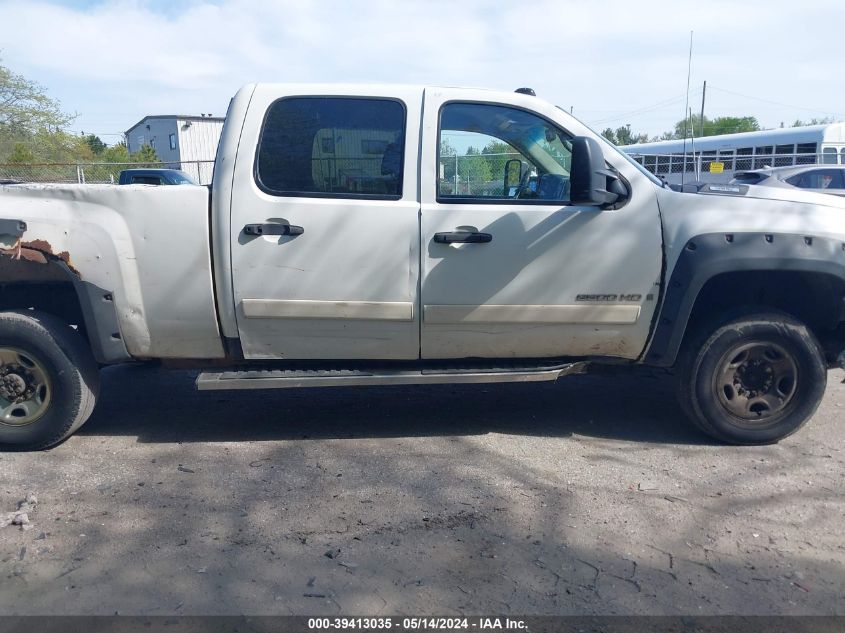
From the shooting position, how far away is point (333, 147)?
4.09 m

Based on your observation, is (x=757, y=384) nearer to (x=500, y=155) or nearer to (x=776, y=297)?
(x=776, y=297)

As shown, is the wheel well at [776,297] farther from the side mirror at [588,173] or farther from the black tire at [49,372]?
the black tire at [49,372]

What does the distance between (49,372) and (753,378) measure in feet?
13.7

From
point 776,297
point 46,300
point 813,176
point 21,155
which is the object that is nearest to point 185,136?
point 21,155

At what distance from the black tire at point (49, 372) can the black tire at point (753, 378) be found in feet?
11.7

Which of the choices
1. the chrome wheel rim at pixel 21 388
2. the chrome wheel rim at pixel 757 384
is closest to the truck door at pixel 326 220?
the chrome wheel rim at pixel 21 388

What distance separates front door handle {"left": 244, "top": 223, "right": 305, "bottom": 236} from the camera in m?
3.96

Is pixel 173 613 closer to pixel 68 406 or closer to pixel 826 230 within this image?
pixel 68 406

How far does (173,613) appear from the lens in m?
2.74

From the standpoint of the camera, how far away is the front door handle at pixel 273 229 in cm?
396

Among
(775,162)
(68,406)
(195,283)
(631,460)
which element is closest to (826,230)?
(631,460)

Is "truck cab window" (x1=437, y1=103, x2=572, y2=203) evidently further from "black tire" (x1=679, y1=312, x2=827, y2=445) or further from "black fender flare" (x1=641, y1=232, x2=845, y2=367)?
"black tire" (x1=679, y1=312, x2=827, y2=445)

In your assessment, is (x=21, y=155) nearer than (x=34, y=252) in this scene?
No

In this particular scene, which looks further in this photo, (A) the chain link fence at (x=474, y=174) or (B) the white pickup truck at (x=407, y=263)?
(A) the chain link fence at (x=474, y=174)
